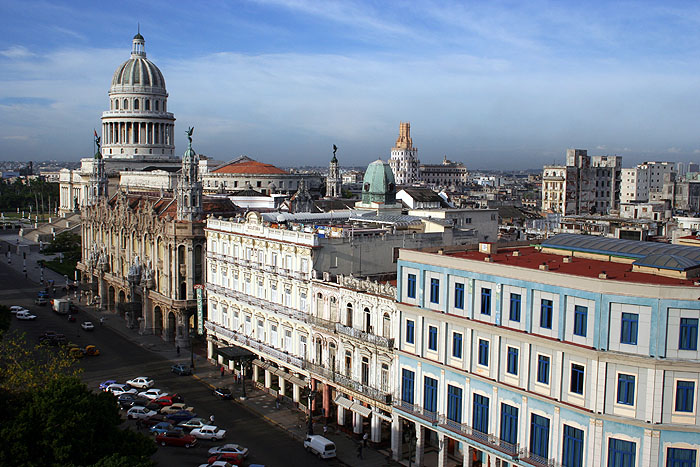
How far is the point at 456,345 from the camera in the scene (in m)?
41.3

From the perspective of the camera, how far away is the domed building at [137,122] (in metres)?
151

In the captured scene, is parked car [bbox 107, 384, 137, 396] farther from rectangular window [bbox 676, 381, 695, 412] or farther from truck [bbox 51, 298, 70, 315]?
rectangular window [bbox 676, 381, 695, 412]

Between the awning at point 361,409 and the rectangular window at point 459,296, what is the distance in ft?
38.1

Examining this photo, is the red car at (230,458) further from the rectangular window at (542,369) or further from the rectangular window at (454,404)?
the rectangular window at (542,369)

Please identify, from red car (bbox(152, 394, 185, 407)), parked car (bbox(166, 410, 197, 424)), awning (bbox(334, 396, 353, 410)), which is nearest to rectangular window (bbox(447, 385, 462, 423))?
awning (bbox(334, 396, 353, 410))

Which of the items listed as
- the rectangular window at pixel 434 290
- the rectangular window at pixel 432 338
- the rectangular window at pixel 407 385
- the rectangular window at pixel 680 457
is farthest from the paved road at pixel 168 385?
the rectangular window at pixel 680 457

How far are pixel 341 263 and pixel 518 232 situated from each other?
3671 cm

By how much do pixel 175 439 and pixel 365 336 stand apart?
48.7 feet

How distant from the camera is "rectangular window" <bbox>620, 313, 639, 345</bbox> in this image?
33000 mm

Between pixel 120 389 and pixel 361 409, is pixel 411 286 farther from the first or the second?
pixel 120 389

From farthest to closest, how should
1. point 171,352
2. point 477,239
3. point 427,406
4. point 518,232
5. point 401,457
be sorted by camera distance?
1. point 518,232
2. point 171,352
3. point 477,239
4. point 401,457
5. point 427,406

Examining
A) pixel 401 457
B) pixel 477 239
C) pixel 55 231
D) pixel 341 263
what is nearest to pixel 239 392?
pixel 341 263

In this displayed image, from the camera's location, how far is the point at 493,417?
38.9m

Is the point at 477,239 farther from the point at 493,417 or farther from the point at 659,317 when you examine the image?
the point at 659,317
